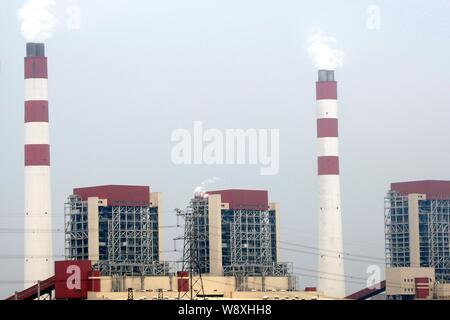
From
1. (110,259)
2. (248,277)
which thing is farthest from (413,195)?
(110,259)

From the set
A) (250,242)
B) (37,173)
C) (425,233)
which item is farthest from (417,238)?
(37,173)

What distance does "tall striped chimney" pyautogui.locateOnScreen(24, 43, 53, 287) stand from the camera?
126ft

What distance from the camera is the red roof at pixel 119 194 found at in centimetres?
3934

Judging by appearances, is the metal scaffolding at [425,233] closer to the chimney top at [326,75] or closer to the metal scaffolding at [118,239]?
the chimney top at [326,75]

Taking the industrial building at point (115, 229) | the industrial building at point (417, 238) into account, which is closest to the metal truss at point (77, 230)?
the industrial building at point (115, 229)

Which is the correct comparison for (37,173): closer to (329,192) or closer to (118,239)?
(118,239)

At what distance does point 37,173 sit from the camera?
3838 centimetres

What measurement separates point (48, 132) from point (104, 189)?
2845 millimetres

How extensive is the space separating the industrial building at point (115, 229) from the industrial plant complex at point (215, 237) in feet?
0.12

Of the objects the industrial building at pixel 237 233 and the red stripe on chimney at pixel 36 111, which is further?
the industrial building at pixel 237 233

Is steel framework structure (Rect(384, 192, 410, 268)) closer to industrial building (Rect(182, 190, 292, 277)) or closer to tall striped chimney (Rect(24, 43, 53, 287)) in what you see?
industrial building (Rect(182, 190, 292, 277))
